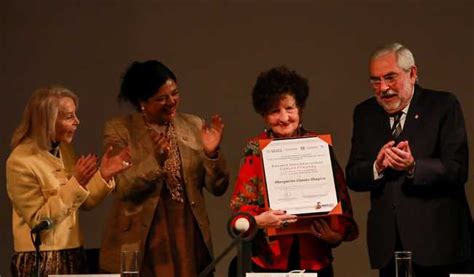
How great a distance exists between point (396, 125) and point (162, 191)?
4.07ft

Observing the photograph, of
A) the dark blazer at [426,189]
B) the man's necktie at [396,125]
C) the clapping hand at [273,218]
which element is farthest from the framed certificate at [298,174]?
the man's necktie at [396,125]

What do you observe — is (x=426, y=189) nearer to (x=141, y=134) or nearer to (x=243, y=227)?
(x=243, y=227)

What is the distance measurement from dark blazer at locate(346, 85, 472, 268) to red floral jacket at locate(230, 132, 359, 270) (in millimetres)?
106

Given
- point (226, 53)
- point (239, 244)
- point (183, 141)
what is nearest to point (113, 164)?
point (183, 141)

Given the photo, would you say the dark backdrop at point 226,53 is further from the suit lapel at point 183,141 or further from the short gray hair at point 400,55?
the short gray hair at point 400,55

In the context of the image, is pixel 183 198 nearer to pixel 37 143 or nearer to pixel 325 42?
pixel 37 143

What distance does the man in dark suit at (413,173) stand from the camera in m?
4.22

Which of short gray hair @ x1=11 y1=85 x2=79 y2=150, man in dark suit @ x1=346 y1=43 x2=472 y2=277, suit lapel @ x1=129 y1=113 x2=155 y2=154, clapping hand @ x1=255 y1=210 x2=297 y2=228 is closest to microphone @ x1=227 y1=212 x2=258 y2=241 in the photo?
clapping hand @ x1=255 y1=210 x2=297 y2=228

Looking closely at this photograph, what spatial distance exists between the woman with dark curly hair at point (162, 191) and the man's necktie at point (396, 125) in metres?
0.89

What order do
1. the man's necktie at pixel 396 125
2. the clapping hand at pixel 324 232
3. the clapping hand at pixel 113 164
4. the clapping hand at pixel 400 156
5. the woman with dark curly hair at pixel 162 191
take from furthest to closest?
the woman with dark curly hair at pixel 162 191, the clapping hand at pixel 113 164, the man's necktie at pixel 396 125, the clapping hand at pixel 324 232, the clapping hand at pixel 400 156

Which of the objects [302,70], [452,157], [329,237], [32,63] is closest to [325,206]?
[329,237]

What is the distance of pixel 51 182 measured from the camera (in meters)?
4.57

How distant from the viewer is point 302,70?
18.7 ft

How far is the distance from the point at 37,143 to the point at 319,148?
1418 mm
